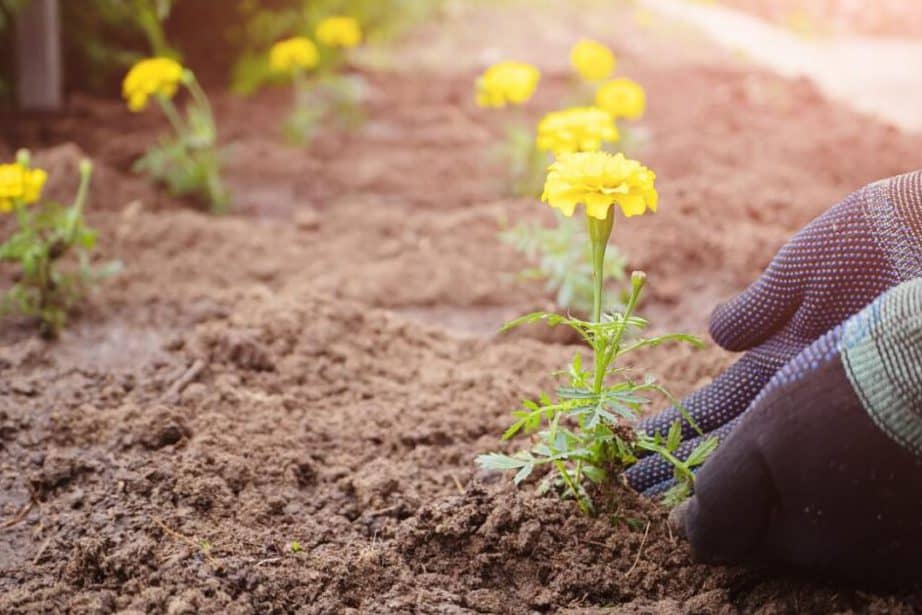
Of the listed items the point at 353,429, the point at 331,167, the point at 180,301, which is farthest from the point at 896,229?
the point at 331,167

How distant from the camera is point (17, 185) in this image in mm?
2773

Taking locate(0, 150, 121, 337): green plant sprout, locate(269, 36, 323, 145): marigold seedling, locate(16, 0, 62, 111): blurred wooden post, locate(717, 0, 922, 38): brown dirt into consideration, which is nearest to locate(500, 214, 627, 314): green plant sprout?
locate(0, 150, 121, 337): green plant sprout

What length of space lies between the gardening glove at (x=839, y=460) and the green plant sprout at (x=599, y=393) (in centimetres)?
23

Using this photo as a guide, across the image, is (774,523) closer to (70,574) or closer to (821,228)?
(821,228)

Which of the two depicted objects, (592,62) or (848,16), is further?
(848,16)

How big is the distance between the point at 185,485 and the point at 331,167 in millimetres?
2877

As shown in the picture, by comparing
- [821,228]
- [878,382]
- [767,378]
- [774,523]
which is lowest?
[774,523]

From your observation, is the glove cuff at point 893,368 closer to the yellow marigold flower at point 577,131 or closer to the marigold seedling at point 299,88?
the yellow marigold flower at point 577,131

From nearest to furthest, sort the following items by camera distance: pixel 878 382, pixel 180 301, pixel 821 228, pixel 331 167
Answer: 1. pixel 878 382
2. pixel 821 228
3. pixel 180 301
4. pixel 331 167

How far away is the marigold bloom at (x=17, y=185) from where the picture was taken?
9.06 ft

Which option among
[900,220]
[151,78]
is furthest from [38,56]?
[900,220]

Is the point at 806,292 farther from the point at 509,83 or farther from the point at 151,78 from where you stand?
the point at 151,78

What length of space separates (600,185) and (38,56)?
14.0 ft

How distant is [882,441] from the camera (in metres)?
1.45
